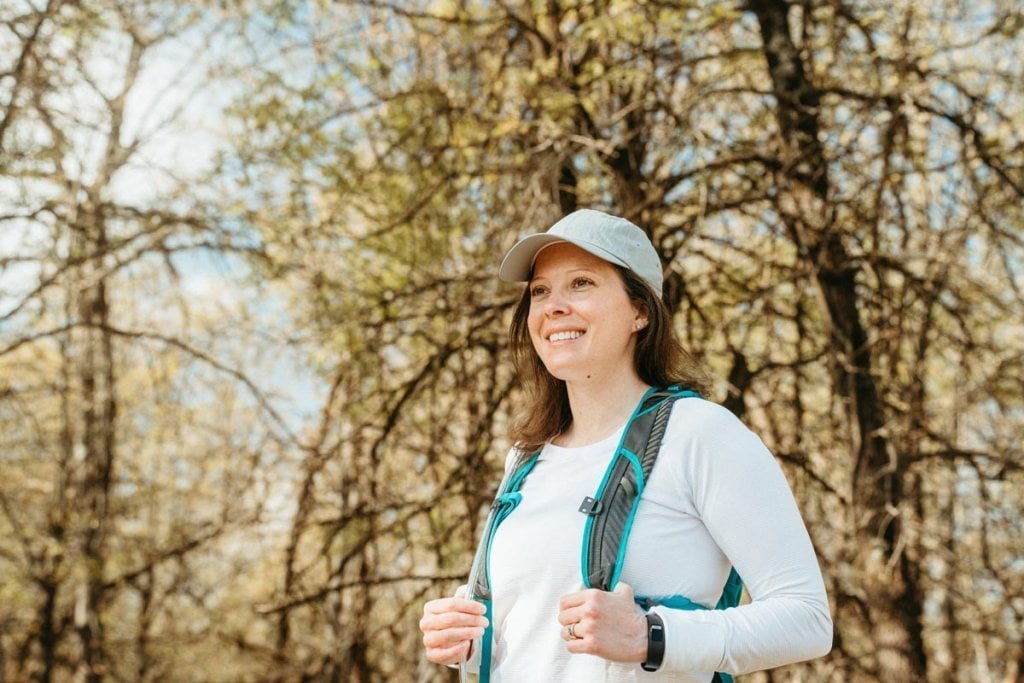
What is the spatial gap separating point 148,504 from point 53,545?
2311 millimetres

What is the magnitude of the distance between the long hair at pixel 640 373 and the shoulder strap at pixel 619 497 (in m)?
0.16

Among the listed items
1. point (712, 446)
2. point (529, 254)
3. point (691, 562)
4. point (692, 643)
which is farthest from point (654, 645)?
point (529, 254)

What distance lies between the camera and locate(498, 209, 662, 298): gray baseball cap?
1767 mm

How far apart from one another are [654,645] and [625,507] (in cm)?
21

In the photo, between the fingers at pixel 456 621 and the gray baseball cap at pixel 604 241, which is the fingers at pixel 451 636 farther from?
the gray baseball cap at pixel 604 241

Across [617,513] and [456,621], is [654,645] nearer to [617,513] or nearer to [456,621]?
[617,513]

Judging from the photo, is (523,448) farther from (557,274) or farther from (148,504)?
(148,504)

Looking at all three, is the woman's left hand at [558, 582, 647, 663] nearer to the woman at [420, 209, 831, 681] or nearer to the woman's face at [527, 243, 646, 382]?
the woman at [420, 209, 831, 681]

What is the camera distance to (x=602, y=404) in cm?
180

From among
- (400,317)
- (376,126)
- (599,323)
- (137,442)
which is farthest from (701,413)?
(137,442)

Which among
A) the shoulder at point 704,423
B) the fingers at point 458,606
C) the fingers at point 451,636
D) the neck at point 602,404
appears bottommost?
the fingers at point 451,636

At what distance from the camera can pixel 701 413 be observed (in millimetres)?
1605

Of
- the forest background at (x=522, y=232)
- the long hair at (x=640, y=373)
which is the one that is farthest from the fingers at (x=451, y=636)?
the forest background at (x=522, y=232)

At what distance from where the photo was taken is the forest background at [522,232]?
4.02m
